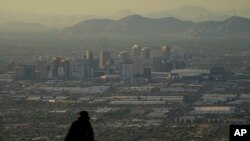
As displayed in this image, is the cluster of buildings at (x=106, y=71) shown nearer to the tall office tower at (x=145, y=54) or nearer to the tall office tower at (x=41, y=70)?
the tall office tower at (x=41, y=70)

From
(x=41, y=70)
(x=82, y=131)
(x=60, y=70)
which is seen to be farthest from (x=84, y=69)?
(x=82, y=131)

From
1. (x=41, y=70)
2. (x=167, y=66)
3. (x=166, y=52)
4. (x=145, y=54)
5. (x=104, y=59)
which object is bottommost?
(x=41, y=70)

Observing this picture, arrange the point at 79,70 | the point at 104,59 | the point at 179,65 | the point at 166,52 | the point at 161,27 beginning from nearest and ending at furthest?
the point at 79,70 < the point at 179,65 < the point at 104,59 < the point at 166,52 < the point at 161,27

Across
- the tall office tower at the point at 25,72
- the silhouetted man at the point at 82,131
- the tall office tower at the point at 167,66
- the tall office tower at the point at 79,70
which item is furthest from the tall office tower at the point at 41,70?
the silhouetted man at the point at 82,131

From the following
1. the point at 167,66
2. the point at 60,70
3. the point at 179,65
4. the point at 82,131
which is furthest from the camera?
the point at 179,65

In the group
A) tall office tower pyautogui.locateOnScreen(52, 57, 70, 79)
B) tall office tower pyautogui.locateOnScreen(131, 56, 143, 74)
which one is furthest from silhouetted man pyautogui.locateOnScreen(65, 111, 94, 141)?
tall office tower pyautogui.locateOnScreen(131, 56, 143, 74)

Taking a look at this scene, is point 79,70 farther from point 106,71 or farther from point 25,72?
point 25,72
